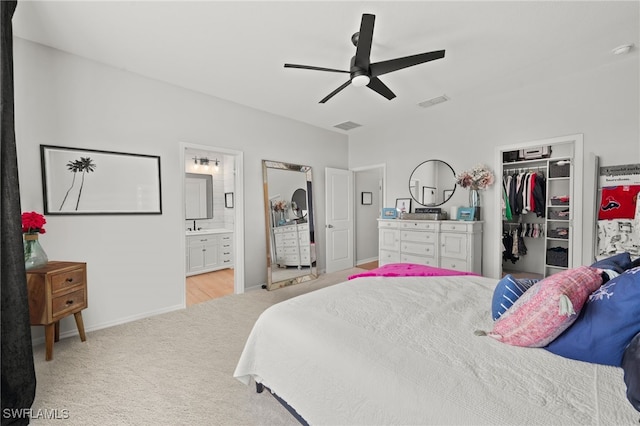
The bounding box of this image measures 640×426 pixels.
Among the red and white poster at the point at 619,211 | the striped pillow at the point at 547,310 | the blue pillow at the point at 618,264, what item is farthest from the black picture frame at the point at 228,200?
the red and white poster at the point at 619,211

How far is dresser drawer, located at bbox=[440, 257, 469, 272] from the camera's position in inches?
146

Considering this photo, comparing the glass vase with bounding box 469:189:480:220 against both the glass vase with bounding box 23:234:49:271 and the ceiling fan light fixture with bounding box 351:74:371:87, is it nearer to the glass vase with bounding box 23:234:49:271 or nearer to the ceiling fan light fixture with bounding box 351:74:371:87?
the ceiling fan light fixture with bounding box 351:74:371:87

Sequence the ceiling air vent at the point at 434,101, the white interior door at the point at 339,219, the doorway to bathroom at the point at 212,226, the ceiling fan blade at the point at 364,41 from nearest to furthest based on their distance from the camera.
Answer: the ceiling fan blade at the point at 364,41
the ceiling air vent at the point at 434,101
the doorway to bathroom at the point at 212,226
the white interior door at the point at 339,219

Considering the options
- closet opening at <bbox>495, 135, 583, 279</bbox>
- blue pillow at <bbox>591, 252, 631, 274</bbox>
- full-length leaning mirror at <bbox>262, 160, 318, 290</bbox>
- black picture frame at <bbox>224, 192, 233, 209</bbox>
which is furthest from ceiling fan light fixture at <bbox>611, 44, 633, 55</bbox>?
black picture frame at <bbox>224, 192, 233, 209</bbox>

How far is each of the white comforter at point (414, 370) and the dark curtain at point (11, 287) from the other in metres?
1.32

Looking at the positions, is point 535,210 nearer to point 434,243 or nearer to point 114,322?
point 434,243

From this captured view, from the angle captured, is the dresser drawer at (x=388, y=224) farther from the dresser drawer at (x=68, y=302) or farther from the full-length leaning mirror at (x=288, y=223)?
the dresser drawer at (x=68, y=302)

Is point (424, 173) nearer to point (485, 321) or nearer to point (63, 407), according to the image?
point (485, 321)

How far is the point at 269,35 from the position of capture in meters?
2.37

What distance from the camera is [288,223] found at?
449 cm

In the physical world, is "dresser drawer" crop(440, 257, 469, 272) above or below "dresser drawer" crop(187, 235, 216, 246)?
below

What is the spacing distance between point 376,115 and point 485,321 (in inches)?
145

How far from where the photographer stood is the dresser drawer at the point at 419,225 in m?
4.01

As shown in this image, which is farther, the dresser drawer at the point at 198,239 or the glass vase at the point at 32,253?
the dresser drawer at the point at 198,239
